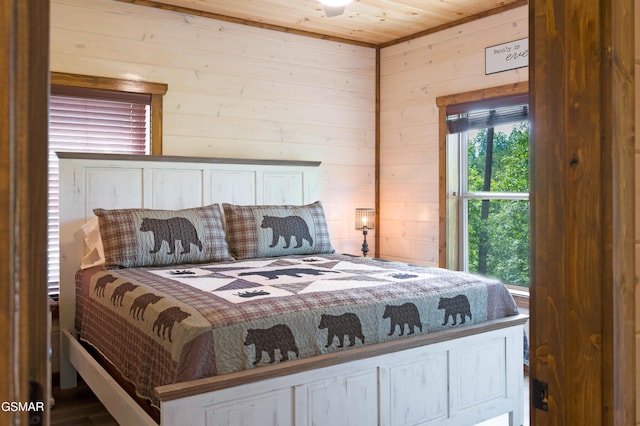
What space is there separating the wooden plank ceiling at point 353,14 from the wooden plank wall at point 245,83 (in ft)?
0.25

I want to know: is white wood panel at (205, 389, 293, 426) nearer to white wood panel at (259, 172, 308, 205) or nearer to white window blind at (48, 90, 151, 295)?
white window blind at (48, 90, 151, 295)

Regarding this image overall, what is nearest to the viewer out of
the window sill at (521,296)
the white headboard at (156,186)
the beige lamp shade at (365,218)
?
the white headboard at (156,186)

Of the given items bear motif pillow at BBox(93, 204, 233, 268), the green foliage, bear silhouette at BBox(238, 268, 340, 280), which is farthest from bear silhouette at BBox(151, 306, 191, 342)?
the green foliage

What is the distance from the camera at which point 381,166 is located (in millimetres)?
5375

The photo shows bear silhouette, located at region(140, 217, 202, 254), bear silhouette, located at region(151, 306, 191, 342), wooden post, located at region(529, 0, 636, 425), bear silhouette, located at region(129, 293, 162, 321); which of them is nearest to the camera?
wooden post, located at region(529, 0, 636, 425)

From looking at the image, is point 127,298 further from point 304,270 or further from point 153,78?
point 153,78

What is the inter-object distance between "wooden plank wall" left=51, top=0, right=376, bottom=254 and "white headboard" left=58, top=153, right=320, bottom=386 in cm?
16

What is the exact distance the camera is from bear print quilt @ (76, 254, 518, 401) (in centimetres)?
222

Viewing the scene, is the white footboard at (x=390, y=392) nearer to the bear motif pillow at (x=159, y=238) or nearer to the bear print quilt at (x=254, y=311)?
the bear print quilt at (x=254, y=311)

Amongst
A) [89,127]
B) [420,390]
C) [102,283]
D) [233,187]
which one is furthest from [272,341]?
[89,127]

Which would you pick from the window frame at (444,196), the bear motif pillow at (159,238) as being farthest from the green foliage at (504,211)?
the bear motif pillow at (159,238)

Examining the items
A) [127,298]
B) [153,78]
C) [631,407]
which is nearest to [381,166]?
[153,78]

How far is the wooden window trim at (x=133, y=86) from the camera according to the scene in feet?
12.6

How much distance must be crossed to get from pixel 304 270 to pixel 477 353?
107 cm
